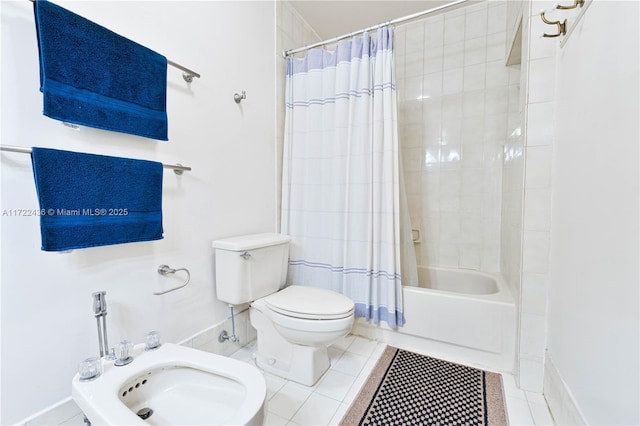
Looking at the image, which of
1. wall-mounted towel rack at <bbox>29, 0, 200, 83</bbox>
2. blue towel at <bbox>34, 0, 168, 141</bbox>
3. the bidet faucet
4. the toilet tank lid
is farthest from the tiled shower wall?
the bidet faucet

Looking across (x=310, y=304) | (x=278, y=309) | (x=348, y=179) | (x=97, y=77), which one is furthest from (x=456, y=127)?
(x=97, y=77)

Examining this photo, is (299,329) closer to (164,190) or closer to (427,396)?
(427,396)

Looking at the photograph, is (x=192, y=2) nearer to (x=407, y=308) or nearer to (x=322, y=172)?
(x=322, y=172)

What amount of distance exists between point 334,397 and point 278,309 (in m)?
0.51

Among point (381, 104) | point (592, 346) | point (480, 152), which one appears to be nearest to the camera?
point (592, 346)

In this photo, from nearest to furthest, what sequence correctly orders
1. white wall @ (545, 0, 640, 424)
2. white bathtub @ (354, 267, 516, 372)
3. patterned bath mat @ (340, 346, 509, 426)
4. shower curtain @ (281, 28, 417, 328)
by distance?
white wall @ (545, 0, 640, 424), patterned bath mat @ (340, 346, 509, 426), white bathtub @ (354, 267, 516, 372), shower curtain @ (281, 28, 417, 328)

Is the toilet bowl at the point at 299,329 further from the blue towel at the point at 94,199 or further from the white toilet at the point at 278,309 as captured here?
the blue towel at the point at 94,199

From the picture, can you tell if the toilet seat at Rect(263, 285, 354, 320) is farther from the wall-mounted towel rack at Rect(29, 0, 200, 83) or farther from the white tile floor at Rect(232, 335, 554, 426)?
the wall-mounted towel rack at Rect(29, 0, 200, 83)

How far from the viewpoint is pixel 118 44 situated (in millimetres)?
1112

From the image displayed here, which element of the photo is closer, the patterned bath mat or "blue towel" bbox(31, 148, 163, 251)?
"blue towel" bbox(31, 148, 163, 251)

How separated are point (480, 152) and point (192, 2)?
87.2 inches

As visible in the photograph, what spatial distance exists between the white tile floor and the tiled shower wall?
3.62 feet

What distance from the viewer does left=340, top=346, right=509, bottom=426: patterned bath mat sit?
4.14 ft

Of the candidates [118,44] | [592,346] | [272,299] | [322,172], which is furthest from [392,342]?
[118,44]
